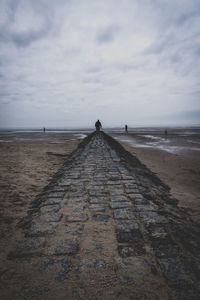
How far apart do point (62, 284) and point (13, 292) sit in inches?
13.9

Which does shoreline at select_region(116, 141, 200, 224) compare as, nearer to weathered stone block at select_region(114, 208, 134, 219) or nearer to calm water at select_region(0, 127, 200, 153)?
weathered stone block at select_region(114, 208, 134, 219)

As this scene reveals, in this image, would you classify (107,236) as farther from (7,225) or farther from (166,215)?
(7,225)

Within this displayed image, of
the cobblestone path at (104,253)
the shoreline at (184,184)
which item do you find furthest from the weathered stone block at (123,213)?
the shoreline at (184,184)

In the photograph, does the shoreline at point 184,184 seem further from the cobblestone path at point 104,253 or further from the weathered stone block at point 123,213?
the weathered stone block at point 123,213

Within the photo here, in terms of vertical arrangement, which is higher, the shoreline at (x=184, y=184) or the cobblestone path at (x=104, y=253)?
the cobblestone path at (x=104, y=253)

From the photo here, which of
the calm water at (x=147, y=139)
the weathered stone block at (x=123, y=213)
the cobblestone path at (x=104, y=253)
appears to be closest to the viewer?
the cobblestone path at (x=104, y=253)

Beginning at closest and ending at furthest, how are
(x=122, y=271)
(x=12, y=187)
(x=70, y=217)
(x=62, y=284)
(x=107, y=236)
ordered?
(x=62, y=284), (x=122, y=271), (x=107, y=236), (x=70, y=217), (x=12, y=187)

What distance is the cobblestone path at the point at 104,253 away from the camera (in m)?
1.15

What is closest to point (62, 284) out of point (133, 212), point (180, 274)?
point (180, 274)

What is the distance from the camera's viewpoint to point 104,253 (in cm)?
151

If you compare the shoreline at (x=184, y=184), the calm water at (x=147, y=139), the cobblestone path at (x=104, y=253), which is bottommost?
the shoreline at (x=184, y=184)

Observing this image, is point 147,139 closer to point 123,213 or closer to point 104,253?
point 123,213

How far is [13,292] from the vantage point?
115cm

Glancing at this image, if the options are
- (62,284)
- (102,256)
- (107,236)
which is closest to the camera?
(62,284)
